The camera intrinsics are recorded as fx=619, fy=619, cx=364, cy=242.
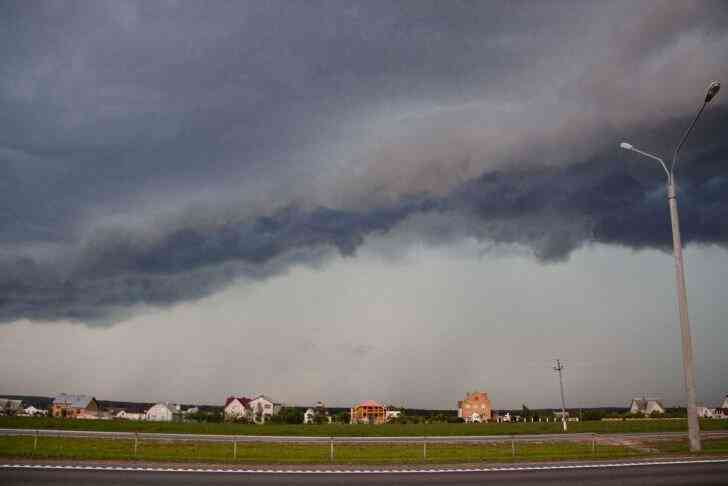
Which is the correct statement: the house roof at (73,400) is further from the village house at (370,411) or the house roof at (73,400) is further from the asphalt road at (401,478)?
the asphalt road at (401,478)

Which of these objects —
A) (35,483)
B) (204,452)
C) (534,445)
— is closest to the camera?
(35,483)

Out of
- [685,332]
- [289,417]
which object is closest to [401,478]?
[685,332]

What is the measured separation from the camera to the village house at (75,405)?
491ft

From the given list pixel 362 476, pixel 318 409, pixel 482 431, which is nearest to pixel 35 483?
pixel 362 476

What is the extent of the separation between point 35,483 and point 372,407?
13734cm

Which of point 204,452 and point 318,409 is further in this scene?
point 318,409

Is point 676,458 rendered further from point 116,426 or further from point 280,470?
point 116,426

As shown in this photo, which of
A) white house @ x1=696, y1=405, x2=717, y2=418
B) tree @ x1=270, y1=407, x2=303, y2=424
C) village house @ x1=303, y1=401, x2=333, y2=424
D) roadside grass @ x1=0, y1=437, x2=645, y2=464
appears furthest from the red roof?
white house @ x1=696, y1=405, x2=717, y2=418

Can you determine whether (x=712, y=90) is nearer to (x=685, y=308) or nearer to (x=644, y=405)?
(x=685, y=308)

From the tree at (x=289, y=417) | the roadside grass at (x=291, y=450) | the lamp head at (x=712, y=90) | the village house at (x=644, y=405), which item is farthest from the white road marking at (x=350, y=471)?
the village house at (x=644, y=405)

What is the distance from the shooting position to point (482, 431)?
7406 cm

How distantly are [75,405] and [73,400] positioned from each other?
244cm

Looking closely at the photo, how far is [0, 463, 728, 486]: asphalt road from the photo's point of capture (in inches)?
675

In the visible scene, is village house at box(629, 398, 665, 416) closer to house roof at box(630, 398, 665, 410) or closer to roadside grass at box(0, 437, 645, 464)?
house roof at box(630, 398, 665, 410)
